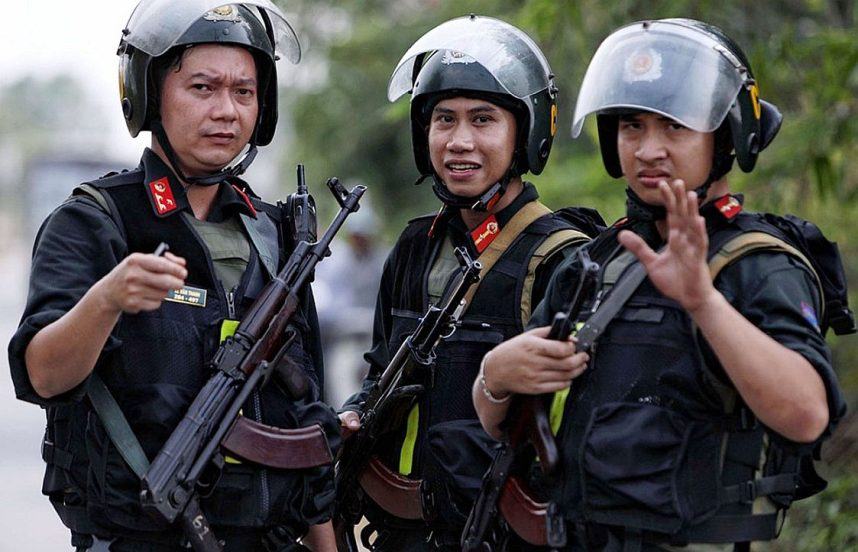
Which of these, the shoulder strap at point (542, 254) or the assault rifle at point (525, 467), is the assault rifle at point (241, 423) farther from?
the shoulder strap at point (542, 254)

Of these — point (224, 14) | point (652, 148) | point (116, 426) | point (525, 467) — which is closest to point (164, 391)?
point (116, 426)

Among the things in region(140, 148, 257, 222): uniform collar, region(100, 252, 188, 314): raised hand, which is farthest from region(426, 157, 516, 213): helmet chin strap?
region(100, 252, 188, 314): raised hand

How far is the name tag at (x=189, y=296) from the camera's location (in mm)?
3539

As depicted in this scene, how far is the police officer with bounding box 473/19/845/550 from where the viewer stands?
2846mm

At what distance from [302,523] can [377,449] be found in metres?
0.55

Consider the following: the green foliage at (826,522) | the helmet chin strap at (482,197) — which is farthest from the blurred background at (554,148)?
the helmet chin strap at (482,197)

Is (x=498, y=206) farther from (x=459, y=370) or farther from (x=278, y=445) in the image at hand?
(x=278, y=445)

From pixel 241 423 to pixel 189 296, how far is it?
1.23ft

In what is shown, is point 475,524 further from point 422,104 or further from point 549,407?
point 422,104

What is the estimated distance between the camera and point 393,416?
4090mm

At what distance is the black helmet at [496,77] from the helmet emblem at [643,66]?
2.71 feet

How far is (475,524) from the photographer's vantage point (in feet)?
12.0

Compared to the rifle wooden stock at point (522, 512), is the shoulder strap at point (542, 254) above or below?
above

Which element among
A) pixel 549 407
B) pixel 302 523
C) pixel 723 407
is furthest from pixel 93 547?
pixel 723 407
